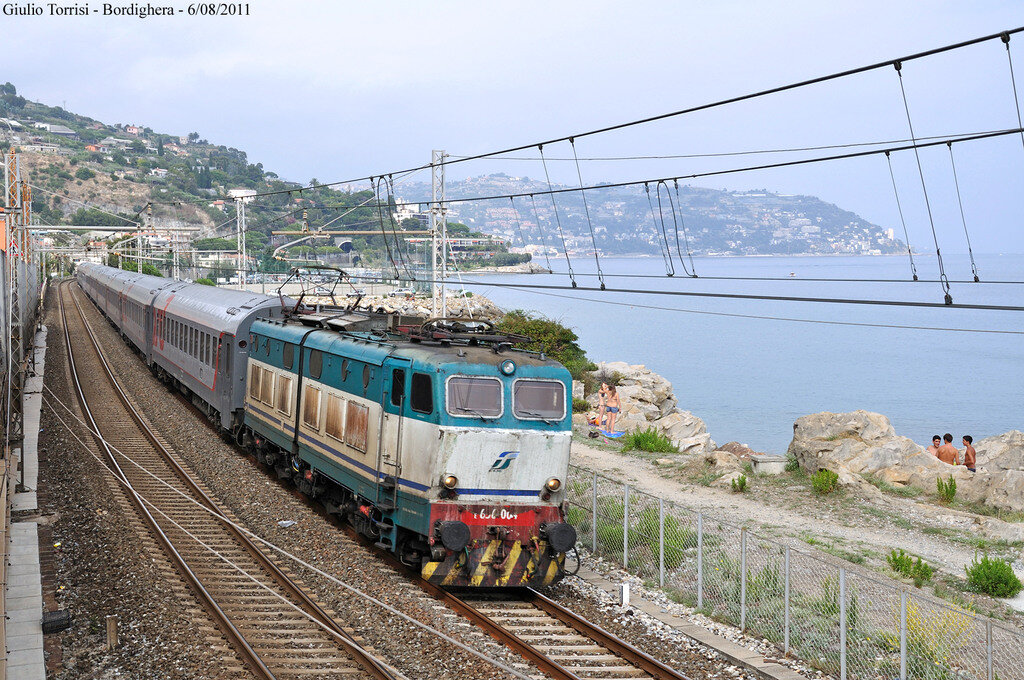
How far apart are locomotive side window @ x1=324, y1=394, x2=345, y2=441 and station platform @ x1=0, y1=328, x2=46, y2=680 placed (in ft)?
15.5

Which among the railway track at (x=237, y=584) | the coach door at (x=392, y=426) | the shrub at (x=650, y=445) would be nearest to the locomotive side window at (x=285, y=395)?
the railway track at (x=237, y=584)

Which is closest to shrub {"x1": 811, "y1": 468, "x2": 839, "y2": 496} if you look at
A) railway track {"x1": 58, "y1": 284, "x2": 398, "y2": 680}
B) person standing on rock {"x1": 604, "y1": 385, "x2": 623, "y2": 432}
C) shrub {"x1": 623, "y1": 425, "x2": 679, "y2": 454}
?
shrub {"x1": 623, "y1": 425, "x2": 679, "y2": 454}

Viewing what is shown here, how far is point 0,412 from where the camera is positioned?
22.6m

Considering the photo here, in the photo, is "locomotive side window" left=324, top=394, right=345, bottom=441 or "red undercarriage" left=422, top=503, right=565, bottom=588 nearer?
"red undercarriage" left=422, top=503, right=565, bottom=588

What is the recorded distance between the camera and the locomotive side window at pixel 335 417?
14961mm

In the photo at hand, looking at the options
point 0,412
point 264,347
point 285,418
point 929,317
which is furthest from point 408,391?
point 929,317

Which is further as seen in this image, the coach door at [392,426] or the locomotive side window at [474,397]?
the coach door at [392,426]

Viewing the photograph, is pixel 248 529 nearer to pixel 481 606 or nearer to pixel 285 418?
pixel 285 418

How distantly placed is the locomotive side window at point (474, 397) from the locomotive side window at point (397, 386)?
2.75 ft

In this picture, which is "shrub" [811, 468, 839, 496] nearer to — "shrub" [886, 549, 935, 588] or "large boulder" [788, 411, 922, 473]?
"large boulder" [788, 411, 922, 473]

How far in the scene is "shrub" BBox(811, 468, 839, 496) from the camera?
765 inches

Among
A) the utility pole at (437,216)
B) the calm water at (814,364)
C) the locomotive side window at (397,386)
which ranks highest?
the utility pole at (437,216)

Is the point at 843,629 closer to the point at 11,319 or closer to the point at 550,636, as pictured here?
the point at 550,636

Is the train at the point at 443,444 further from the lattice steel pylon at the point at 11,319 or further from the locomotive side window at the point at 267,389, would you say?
the lattice steel pylon at the point at 11,319
